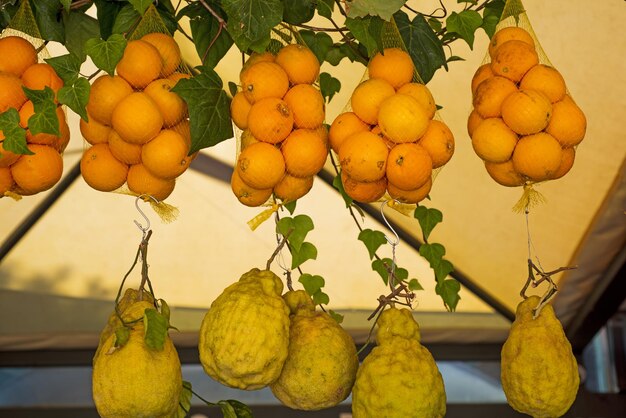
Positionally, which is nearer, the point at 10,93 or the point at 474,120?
the point at 10,93

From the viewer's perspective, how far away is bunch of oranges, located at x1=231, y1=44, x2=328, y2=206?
116 cm

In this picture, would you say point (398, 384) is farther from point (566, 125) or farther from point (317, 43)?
point (317, 43)

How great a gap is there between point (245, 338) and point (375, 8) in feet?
1.63

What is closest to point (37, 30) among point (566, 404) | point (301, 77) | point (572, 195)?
point (301, 77)

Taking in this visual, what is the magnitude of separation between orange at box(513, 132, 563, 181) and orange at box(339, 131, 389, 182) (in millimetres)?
196

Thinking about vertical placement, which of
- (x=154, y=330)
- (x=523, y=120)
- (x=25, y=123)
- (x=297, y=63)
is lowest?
(x=154, y=330)

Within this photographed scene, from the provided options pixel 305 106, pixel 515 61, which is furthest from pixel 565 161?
pixel 305 106

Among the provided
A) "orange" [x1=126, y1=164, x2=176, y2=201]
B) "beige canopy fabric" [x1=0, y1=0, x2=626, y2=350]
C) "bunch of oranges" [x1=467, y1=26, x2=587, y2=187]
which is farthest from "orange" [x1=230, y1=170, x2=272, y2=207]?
"beige canopy fabric" [x1=0, y1=0, x2=626, y2=350]

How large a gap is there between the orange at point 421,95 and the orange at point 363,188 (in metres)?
0.12

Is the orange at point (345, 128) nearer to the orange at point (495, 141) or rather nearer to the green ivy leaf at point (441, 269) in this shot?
the orange at point (495, 141)

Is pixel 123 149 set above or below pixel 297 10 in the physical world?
below

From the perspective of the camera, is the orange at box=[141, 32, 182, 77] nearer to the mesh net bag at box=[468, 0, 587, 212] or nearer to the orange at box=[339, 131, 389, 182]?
the orange at box=[339, 131, 389, 182]

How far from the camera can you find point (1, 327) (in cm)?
294

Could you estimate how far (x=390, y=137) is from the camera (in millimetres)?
1167
